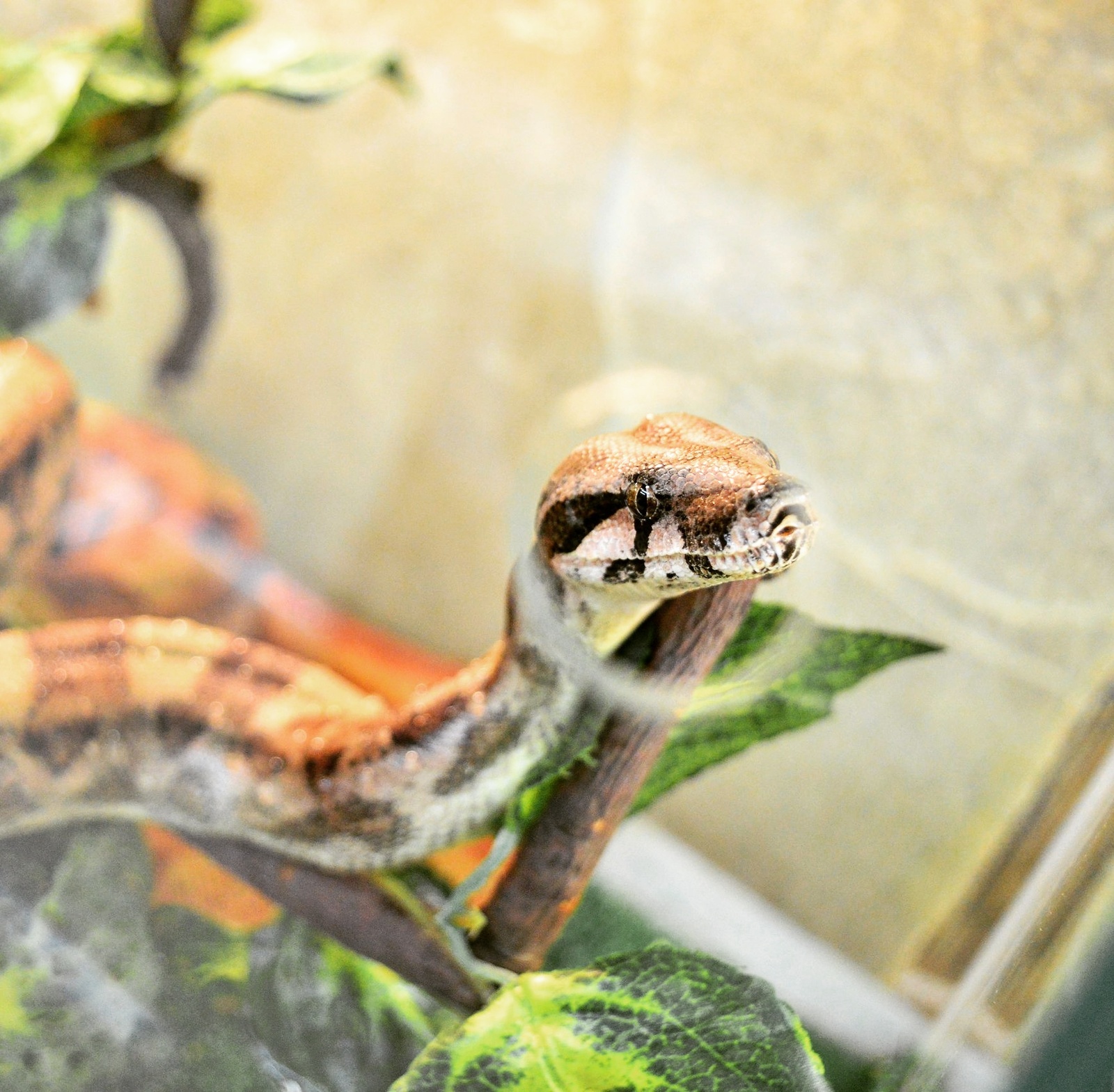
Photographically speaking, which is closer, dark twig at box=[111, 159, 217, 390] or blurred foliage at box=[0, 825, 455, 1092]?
blurred foliage at box=[0, 825, 455, 1092]

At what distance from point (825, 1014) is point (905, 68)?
58.7 inches

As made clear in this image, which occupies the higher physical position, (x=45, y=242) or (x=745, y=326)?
(x=745, y=326)

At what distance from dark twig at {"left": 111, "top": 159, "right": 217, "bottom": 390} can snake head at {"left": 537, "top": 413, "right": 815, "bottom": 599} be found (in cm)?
161

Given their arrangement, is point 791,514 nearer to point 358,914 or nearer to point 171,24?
point 358,914

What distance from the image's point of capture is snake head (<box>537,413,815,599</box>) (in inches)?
31.5

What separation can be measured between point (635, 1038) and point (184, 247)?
214 cm

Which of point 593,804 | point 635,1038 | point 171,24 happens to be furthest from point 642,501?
point 171,24

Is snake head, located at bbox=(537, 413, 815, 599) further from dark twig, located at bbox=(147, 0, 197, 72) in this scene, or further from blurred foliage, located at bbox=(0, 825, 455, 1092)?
dark twig, located at bbox=(147, 0, 197, 72)

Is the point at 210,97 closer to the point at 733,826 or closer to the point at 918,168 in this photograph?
the point at 918,168

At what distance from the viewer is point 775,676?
3.00ft

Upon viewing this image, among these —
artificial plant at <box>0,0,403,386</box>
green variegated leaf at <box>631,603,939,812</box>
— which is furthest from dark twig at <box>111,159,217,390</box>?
green variegated leaf at <box>631,603,939,812</box>

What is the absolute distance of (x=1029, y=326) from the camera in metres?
1.39

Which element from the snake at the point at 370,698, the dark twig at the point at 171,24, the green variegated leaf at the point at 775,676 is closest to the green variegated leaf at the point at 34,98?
the dark twig at the point at 171,24

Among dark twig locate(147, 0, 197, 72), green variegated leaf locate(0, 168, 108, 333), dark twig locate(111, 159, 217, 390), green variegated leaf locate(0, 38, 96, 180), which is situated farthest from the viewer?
dark twig locate(111, 159, 217, 390)
